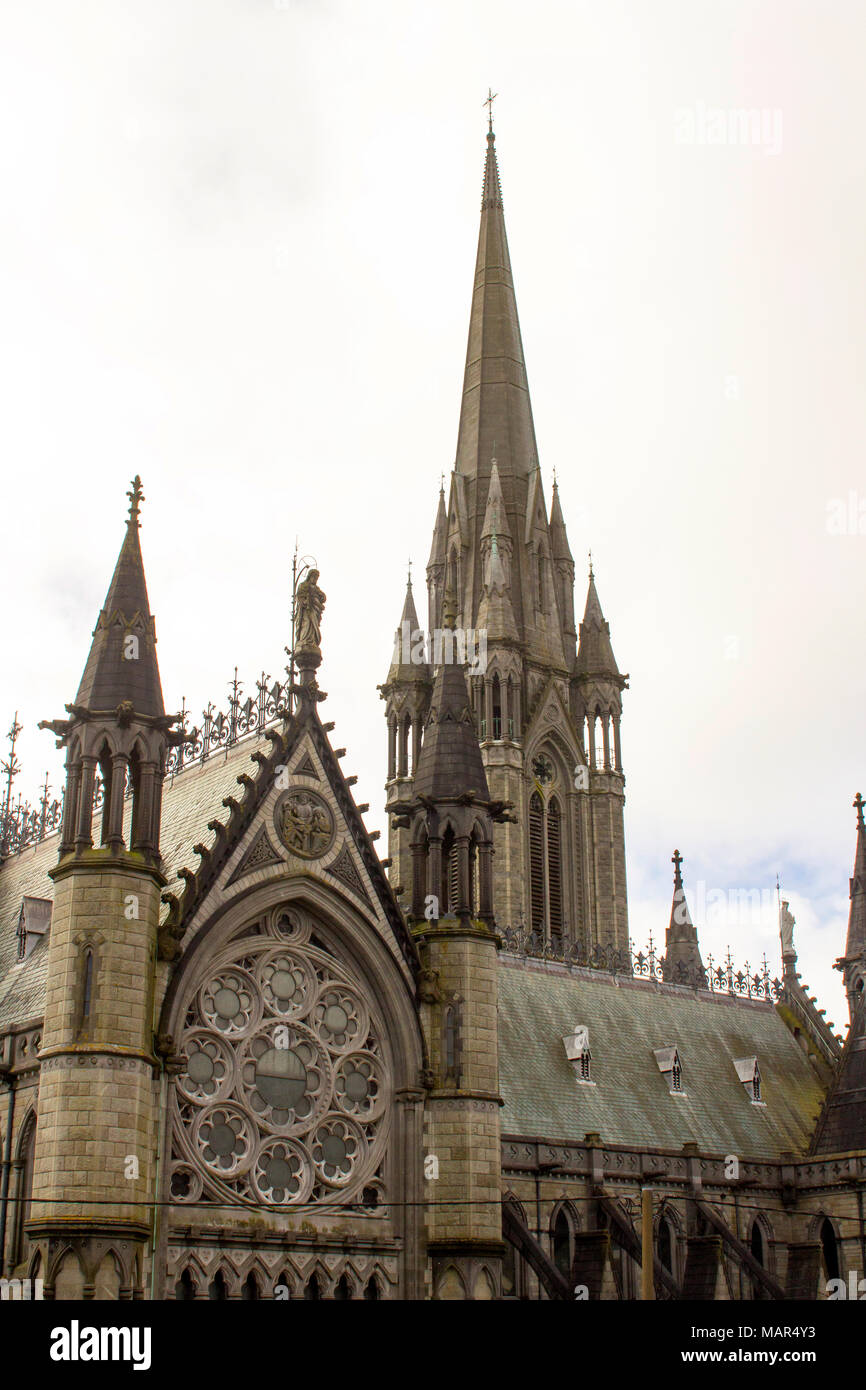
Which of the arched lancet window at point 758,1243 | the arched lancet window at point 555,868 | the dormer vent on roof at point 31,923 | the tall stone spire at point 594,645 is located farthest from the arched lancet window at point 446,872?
the tall stone spire at point 594,645

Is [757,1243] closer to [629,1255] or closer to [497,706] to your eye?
[629,1255]

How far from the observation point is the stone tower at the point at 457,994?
119ft

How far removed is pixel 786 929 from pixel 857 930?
8187 mm

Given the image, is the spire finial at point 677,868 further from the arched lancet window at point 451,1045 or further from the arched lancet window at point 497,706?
the arched lancet window at point 451,1045

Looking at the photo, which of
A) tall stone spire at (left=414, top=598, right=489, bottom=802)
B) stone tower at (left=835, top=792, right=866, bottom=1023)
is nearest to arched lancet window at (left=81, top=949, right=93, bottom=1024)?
tall stone spire at (left=414, top=598, right=489, bottom=802)

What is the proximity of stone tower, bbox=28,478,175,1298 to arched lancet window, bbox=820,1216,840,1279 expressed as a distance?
27.7 meters

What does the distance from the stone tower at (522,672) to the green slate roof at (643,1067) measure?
18.0 metres

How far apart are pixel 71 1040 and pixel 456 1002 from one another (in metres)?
9.34

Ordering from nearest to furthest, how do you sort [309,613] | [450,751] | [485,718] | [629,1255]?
[309,613], [450,751], [629,1255], [485,718]

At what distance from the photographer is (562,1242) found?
47188mm

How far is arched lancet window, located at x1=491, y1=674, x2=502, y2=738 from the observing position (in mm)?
86000

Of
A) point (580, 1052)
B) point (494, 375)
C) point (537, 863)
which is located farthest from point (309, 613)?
point (494, 375)

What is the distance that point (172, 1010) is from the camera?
3400 cm
